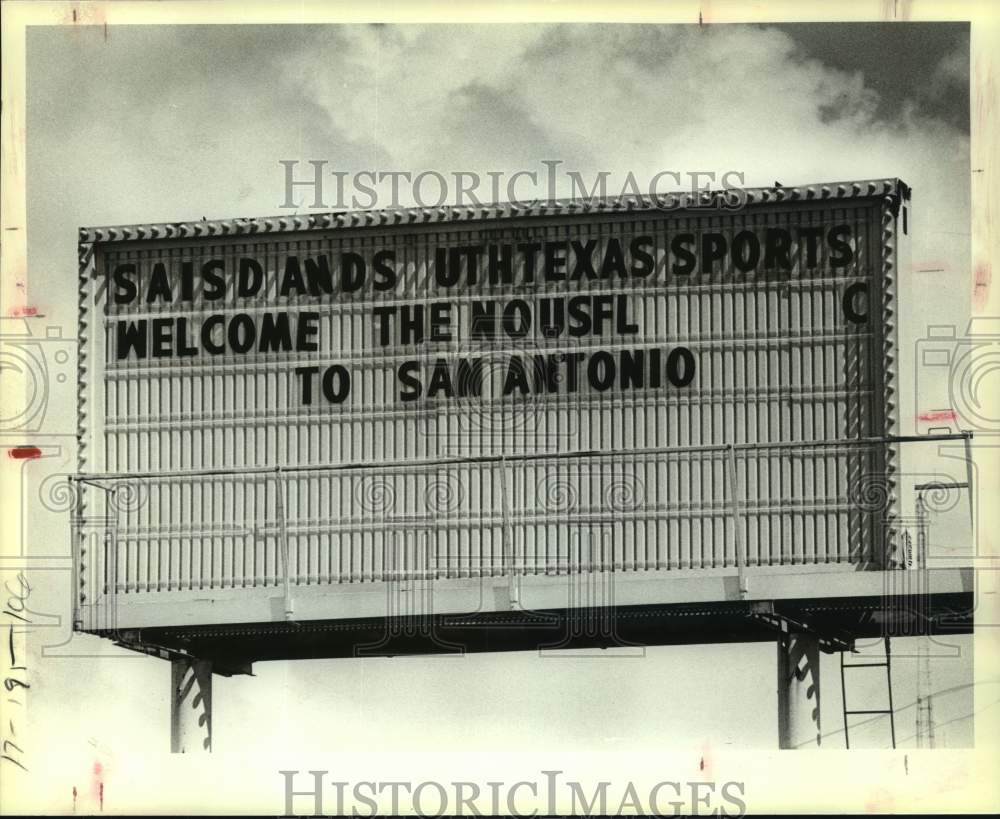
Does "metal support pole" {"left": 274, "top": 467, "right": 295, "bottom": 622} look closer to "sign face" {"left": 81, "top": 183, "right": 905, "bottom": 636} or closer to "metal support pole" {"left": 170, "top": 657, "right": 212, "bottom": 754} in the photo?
"sign face" {"left": 81, "top": 183, "right": 905, "bottom": 636}

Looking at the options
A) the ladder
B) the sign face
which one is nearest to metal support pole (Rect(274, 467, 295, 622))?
the sign face

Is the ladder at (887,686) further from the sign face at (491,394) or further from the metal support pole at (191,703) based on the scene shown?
the metal support pole at (191,703)

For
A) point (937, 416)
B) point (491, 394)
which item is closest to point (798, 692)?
point (937, 416)

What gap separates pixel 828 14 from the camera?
91.8 feet

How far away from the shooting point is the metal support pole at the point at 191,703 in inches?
1187

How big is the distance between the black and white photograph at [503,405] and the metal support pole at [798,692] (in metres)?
0.05

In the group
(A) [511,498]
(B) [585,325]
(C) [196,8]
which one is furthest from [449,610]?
(C) [196,8]

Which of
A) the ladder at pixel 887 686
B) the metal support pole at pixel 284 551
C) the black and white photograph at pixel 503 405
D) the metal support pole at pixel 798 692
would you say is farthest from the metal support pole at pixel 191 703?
the ladder at pixel 887 686

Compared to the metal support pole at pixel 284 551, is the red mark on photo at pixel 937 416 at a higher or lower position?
higher

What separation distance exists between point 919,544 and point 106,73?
1127 cm

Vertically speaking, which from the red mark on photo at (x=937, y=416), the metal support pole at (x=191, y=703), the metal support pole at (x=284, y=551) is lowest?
the metal support pole at (x=191, y=703)

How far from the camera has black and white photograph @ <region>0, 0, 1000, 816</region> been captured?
27844 mm

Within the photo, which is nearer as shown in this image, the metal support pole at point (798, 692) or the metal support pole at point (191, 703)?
the metal support pole at point (798, 692)

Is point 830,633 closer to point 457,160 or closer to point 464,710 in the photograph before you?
point 464,710
